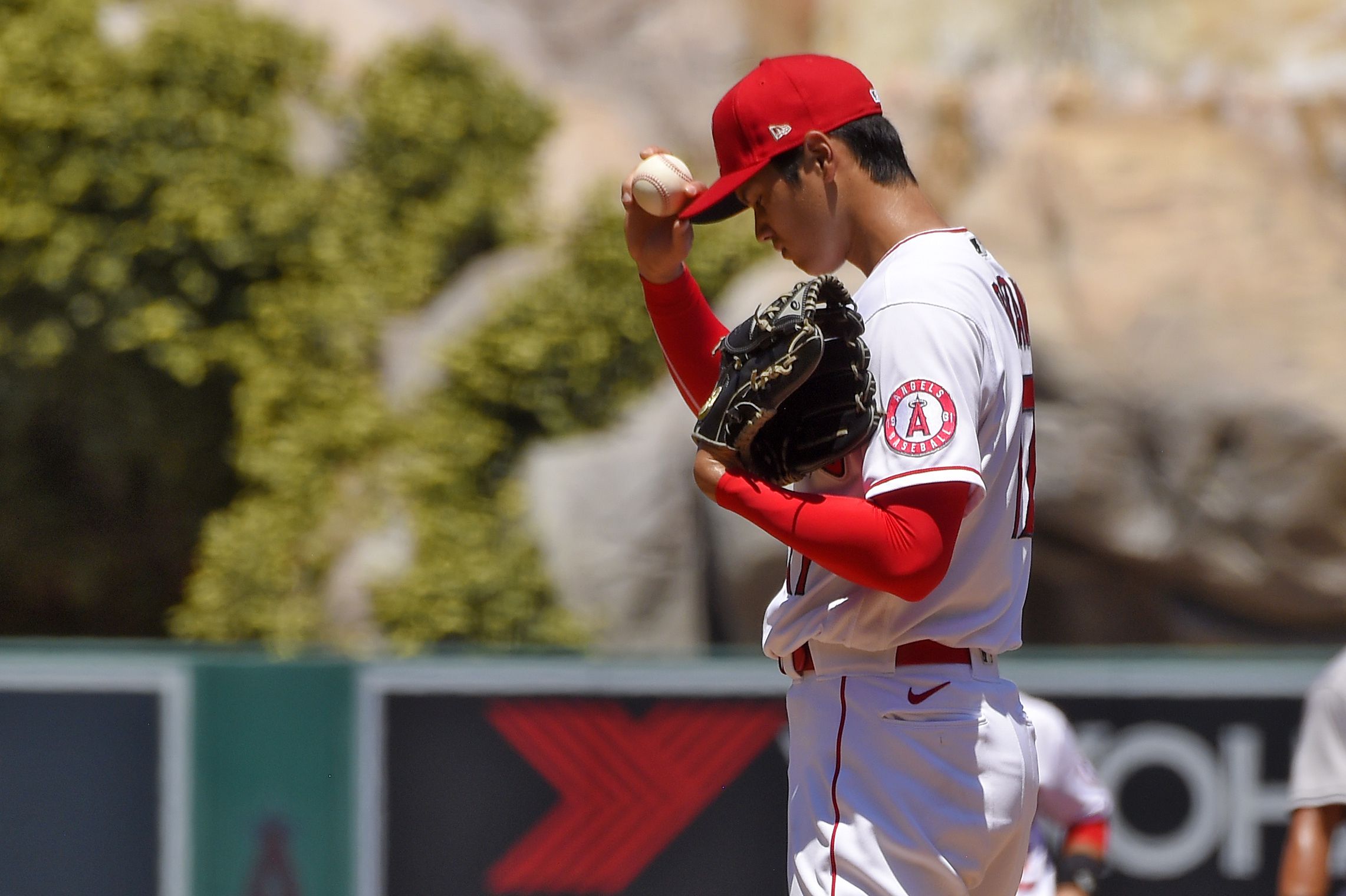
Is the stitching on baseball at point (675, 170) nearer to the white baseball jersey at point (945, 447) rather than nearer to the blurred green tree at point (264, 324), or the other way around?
the white baseball jersey at point (945, 447)

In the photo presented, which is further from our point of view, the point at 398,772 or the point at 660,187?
the point at 398,772

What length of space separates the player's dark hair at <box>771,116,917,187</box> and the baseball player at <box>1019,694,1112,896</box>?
170 cm

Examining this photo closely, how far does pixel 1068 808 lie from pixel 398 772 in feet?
7.91

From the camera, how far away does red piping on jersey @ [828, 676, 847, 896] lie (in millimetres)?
2092

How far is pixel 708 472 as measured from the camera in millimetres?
2121

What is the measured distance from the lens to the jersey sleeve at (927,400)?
2.01 meters

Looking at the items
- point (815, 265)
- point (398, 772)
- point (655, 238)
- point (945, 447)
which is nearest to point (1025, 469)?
point (945, 447)

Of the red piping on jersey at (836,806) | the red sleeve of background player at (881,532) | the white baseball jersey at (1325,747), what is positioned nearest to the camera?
the red sleeve of background player at (881,532)

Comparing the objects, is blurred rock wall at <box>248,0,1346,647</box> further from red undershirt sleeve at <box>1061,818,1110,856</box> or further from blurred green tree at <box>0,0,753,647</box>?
red undershirt sleeve at <box>1061,818,1110,856</box>

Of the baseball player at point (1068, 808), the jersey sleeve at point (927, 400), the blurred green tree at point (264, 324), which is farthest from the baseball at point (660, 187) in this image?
the blurred green tree at point (264, 324)

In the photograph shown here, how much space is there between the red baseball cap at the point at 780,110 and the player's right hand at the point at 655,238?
199 mm

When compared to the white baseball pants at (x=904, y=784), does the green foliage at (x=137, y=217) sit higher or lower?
higher

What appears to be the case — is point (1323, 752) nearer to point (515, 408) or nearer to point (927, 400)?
point (927, 400)

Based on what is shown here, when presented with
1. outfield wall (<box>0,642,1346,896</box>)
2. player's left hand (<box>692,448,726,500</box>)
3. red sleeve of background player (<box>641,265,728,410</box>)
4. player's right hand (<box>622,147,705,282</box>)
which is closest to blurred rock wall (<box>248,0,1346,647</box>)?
outfield wall (<box>0,642,1346,896</box>)
